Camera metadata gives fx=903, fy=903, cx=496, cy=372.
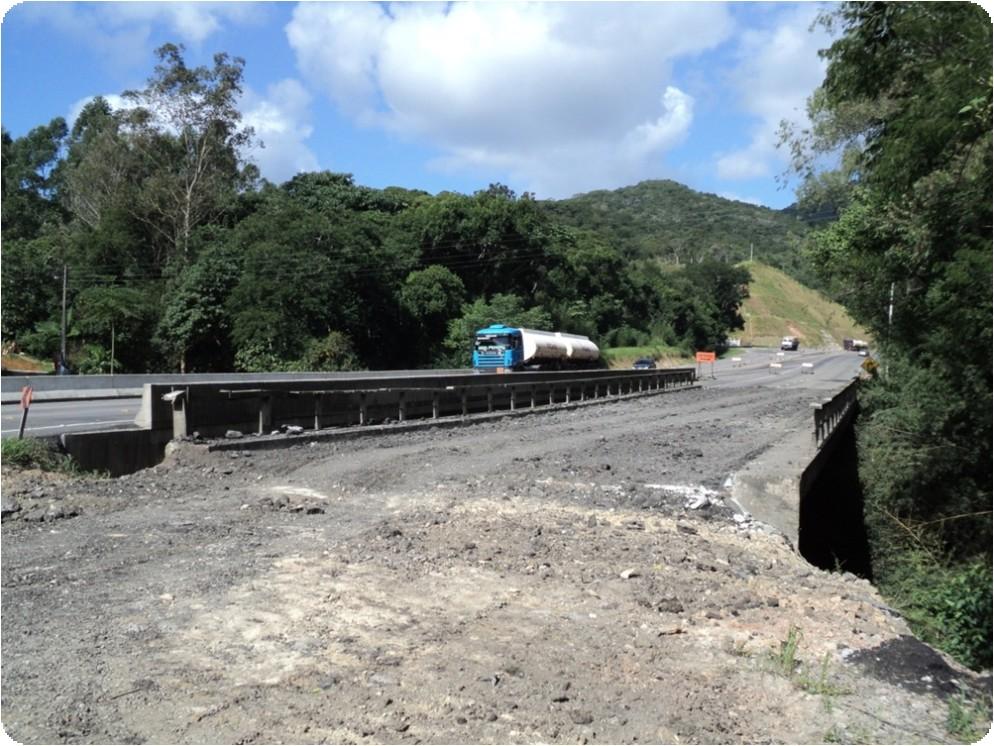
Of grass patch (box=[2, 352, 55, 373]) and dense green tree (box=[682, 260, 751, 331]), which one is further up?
dense green tree (box=[682, 260, 751, 331])

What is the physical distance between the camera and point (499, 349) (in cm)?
4888

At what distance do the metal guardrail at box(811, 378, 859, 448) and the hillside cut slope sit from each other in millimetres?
121507

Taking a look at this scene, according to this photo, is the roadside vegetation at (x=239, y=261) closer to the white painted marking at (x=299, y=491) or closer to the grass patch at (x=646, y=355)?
the grass patch at (x=646, y=355)

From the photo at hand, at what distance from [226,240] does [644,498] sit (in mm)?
50364

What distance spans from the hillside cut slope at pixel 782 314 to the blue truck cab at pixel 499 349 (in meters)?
108

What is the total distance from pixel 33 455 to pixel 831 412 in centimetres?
1925

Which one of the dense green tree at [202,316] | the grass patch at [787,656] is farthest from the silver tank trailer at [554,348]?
the grass patch at [787,656]

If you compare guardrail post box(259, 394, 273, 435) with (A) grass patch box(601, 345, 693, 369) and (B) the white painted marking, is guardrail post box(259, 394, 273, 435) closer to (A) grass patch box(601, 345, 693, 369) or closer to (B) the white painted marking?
(B) the white painted marking

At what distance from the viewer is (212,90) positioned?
59750mm

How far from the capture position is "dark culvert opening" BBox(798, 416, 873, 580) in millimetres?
19844

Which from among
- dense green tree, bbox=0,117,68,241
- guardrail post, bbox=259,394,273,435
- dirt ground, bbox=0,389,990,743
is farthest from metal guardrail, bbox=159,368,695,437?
dense green tree, bbox=0,117,68,241

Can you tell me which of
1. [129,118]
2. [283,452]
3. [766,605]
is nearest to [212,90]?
[129,118]

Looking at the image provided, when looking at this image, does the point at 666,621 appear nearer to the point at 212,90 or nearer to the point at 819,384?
the point at 819,384

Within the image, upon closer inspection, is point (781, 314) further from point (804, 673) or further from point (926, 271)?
point (804, 673)
